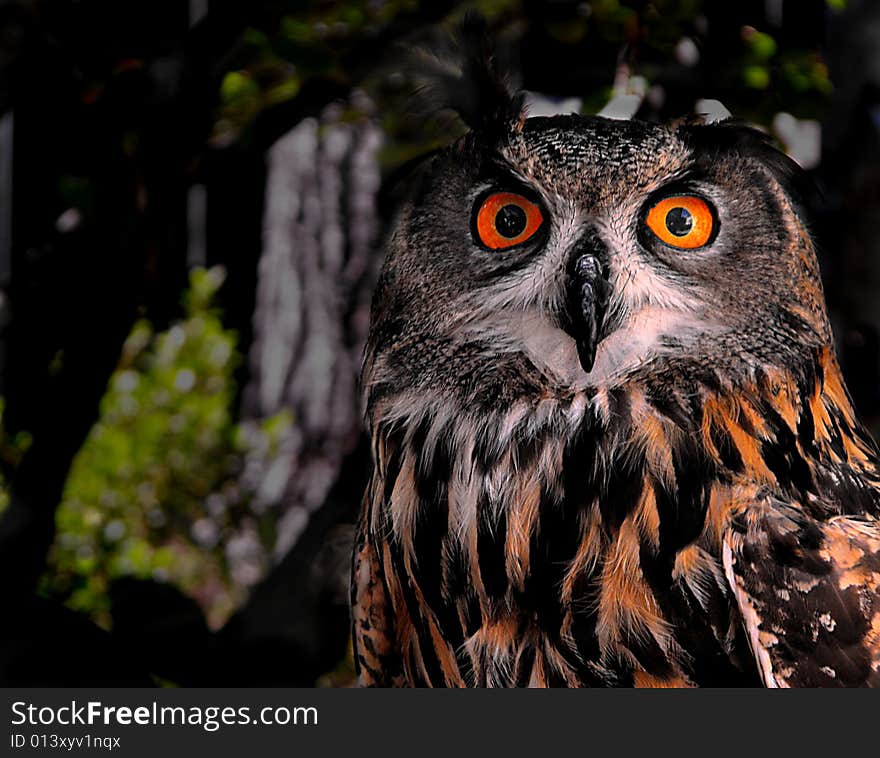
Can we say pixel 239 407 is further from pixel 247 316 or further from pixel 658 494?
pixel 658 494

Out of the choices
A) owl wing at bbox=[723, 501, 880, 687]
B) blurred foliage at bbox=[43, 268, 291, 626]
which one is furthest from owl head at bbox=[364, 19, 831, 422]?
blurred foliage at bbox=[43, 268, 291, 626]

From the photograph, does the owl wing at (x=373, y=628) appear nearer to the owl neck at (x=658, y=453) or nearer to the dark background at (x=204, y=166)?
the owl neck at (x=658, y=453)

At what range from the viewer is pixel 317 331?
8.30 ft

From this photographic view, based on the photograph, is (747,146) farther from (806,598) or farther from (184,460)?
(184,460)

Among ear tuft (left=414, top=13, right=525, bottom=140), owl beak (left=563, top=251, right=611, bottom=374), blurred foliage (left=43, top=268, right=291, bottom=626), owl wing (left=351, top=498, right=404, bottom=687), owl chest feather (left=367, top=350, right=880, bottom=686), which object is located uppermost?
ear tuft (left=414, top=13, right=525, bottom=140)

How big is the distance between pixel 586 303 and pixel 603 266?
0.06 m

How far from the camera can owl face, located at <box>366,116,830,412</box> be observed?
3.69 feet

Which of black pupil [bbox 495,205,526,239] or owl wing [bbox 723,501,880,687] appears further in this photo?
black pupil [bbox 495,205,526,239]

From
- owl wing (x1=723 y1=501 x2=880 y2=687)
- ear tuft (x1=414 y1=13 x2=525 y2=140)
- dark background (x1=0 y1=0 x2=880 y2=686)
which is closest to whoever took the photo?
owl wing (x1=723 y1=501 x2=880 y2=687)

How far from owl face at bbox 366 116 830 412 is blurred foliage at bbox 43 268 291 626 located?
3.47 ft

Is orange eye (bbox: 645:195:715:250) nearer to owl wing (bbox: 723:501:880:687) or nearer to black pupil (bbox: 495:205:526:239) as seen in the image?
black pupil (bbox: 495:205:526:239)

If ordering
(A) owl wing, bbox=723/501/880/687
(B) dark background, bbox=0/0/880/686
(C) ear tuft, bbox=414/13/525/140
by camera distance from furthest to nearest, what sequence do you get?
(B) dark background, bbox=0/0/880/686, (C) ear tuft, bbox=414/13/525/140, (A) owl wing, bbox=723/501/880/687

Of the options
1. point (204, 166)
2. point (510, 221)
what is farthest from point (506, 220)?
point (204, 166)

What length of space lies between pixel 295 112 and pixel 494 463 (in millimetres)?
718
